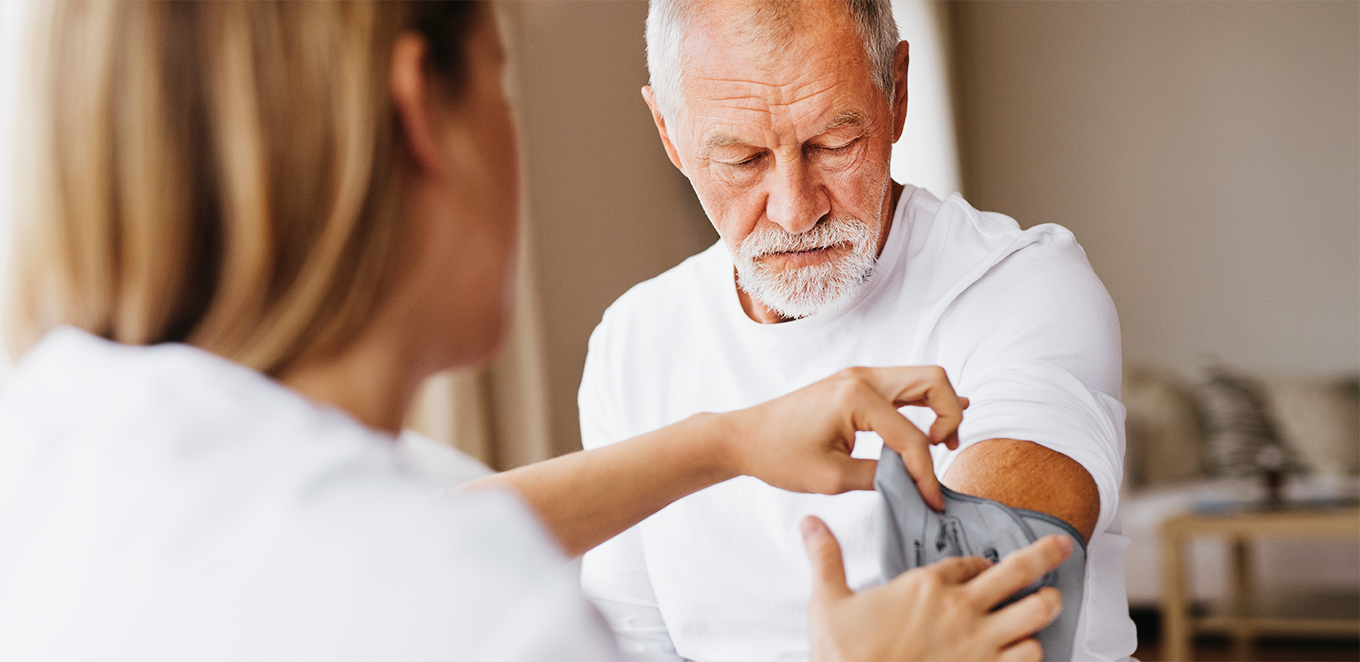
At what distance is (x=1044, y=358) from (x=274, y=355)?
Answer: 76cm

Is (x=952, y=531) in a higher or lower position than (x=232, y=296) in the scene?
lower

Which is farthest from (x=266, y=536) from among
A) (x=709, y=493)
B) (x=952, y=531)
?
(x=709, y=493)

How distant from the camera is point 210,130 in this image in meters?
0.57

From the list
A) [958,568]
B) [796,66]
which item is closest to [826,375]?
[796,66]

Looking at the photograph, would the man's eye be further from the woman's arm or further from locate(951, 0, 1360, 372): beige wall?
locate(951, 0, 1360, 372): beige wall

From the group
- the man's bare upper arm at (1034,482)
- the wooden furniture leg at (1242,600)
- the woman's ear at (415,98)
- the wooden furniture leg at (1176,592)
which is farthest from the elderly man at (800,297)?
the wooden furniture leg at (1242,600)

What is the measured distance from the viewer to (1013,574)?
0.76 m

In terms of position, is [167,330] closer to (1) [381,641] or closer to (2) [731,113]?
(1) [381,641]

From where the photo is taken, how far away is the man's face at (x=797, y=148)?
125 cm

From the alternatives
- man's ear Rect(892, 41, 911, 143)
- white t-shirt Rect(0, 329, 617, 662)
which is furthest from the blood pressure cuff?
man's ear Rect(892, 41, 911, 143)

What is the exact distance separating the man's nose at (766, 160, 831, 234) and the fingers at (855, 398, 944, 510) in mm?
420

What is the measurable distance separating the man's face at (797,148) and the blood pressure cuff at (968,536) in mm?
421

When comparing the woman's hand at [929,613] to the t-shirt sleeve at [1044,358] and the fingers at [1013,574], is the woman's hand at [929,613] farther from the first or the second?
the t-shirt sleeve at [1044,358]

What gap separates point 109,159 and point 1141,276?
228 inches
